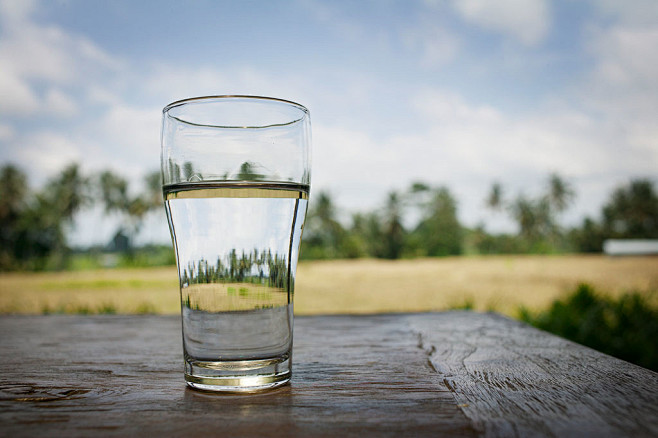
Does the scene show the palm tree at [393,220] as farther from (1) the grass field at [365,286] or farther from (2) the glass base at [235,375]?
(2) the glass base at [235,375]

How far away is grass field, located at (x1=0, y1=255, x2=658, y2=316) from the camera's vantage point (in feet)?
34.6

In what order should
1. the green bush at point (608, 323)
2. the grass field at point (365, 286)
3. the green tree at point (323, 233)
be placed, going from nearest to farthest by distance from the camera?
the green bush at point (608, 323), the grass field at point (365, 286), the green tree at point (323, 233)

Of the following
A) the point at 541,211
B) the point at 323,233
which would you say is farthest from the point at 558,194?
→ the point at 323,233

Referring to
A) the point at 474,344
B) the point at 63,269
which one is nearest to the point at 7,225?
the point at 63,269

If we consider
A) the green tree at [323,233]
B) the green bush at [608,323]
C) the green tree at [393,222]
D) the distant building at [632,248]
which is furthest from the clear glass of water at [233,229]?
the green tree at [393,222]

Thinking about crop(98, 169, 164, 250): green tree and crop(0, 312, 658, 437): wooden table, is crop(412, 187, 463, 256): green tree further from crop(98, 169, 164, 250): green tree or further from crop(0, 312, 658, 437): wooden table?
crop(0, 312, 658, 437): wooden table

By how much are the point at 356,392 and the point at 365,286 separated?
1295 cm

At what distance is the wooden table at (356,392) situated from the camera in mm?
362

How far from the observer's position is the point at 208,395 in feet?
1.47

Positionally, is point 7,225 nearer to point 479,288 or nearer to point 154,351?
point 479,288

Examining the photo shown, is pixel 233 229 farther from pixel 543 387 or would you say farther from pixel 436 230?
pixel 436 230

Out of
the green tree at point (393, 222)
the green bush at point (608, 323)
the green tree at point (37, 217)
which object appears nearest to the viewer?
the green bush at point (608, 323)

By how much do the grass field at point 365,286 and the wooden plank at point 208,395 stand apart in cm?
883

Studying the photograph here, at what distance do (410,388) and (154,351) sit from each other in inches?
14.3
